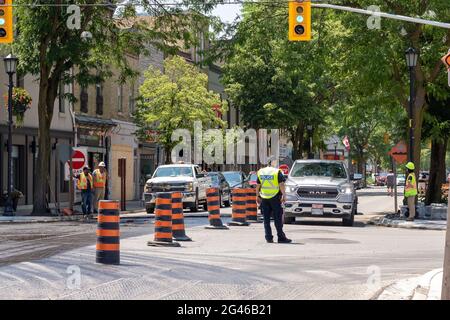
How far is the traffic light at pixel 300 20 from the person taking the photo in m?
22.7

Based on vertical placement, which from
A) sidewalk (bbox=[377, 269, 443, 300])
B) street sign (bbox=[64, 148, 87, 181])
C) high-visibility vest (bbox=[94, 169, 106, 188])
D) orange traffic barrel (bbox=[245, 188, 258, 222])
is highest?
street sign (bbox=[64, 148, 87, 181])

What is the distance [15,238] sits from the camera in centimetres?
2019

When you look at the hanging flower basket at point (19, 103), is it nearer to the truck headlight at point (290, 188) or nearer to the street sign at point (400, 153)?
the truck headlight at point (290, 188)

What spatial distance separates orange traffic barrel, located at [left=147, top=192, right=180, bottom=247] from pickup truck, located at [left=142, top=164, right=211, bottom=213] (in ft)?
50.2

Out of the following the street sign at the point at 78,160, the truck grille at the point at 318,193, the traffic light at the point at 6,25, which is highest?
the traffic light at the point at 6,25

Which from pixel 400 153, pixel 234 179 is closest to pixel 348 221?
pixel 400 153

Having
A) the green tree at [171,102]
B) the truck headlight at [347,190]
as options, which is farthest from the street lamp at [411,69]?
the green tree at [171,102]

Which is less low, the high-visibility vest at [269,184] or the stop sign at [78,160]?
the stop sign at [78,160]

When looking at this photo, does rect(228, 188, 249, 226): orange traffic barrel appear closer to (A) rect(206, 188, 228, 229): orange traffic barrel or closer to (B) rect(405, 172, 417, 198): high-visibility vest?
(A) rect(206, 188, 228, 229): orange traffic barrel

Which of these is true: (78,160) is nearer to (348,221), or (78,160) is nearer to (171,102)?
(348,221)

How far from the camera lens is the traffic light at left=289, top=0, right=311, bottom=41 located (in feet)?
74.6

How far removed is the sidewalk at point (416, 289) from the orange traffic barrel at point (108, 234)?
173 inches

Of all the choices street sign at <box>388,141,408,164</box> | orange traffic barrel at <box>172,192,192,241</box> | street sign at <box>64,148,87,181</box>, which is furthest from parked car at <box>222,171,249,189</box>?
orange traffic barrel at <box>172,192,192,241</box>

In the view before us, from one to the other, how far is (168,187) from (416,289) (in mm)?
22621
